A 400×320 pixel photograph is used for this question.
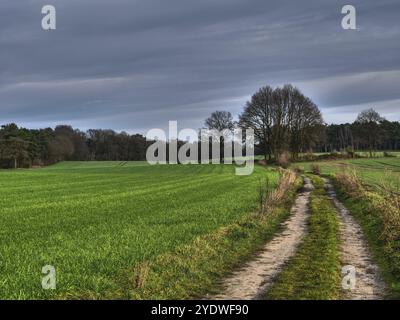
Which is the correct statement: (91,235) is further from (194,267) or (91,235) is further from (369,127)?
(369,127)

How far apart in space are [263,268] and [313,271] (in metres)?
1.37

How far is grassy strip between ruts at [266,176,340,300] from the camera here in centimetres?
1070

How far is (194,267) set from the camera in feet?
42.8

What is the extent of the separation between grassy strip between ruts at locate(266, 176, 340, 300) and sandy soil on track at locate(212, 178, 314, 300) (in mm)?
252

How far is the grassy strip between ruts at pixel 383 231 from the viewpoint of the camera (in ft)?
41.7

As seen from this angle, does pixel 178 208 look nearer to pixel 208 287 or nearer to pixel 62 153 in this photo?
pixel 208 287

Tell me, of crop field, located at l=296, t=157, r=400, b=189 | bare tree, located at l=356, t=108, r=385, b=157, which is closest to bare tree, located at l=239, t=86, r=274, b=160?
crop field, located at l=296, t=157, r=400, b=189

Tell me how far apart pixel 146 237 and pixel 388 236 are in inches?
317

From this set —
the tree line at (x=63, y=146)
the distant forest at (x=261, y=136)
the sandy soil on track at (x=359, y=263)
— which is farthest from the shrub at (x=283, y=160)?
the sandy soil on track at (x=359, y=263)

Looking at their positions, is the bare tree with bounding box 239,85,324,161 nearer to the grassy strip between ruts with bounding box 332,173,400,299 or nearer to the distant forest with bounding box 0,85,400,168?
the distant forest with bounding box 0,85,400,168

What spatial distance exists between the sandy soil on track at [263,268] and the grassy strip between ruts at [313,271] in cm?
25

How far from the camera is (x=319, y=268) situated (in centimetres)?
1298

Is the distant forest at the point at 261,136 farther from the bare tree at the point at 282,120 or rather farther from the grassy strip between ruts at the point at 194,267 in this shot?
the grassy strip between ruts at the point at 194,267
